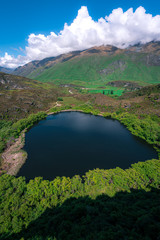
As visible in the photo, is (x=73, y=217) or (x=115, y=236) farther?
(x=73, y=217)

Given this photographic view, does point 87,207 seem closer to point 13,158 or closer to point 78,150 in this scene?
point 78,150

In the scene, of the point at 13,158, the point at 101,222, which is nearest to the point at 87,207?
the point at 101,222

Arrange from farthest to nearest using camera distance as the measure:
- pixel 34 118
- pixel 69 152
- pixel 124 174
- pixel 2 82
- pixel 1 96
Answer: pixel 2 82
pixel 1 96
pixel 34 118
pixel 69 152
pixel 124 174

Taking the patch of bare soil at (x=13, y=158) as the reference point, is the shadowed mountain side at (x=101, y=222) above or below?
above

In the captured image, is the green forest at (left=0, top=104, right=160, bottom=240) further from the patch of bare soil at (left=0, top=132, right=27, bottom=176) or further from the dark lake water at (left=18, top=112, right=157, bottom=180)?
the patch of bare soil at (left=0, top=132, right=27, bottom=176)

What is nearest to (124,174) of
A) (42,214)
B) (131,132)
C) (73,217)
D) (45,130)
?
(73,217)

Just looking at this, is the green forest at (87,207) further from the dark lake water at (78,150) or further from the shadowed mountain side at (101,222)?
the dark lake water at (78,150)

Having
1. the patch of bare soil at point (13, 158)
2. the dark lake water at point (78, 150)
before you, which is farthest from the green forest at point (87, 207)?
the patch of bare soil at point (13, 158)

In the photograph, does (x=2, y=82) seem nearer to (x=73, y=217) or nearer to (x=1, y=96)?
(x=1, y=96)
